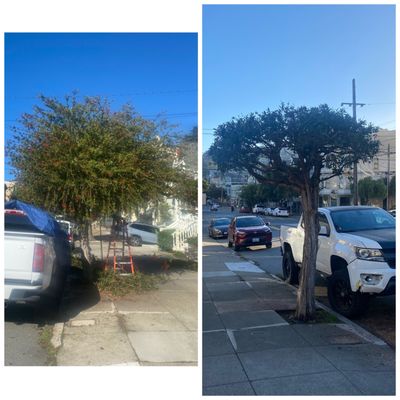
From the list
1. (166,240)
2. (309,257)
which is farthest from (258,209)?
(166,240)

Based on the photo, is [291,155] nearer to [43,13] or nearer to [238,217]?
[238,217]

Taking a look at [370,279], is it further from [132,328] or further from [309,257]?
[132,328]

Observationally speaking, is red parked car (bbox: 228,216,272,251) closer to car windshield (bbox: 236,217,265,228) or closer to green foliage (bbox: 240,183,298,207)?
car windshield (bbox: 236,217,265,228)

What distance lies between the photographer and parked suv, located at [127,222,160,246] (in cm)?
617

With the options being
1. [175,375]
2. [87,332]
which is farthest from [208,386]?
[87,332]

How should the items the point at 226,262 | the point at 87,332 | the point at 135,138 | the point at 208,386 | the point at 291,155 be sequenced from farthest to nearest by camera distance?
the point at 226,262, the point at 135,138, the point at 291,155, the point at 87,332, the point at 208,386

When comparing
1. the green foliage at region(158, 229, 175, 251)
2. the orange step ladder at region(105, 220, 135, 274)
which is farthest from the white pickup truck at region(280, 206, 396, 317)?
the orange step ladder at region(105, 220, 135, 274)

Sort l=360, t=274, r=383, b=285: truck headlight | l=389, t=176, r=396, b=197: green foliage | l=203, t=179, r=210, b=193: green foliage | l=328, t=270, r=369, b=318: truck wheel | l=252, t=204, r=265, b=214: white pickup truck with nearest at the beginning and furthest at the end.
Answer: l=389, t=176, r=396, b=197: green foliage → l=203, t=179, r=210, b=193: green foliage → l=360, t=274, r=383, b=285: truck headlight → l=328, t=270, r=369, b=318: truck wheel → l=252, t=204, r=265, b=214: white pickup truck

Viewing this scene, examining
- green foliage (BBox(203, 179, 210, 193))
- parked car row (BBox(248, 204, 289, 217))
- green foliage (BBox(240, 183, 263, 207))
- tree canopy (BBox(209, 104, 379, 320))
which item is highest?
tree canopy (BBox(209, 104, 379, 320))

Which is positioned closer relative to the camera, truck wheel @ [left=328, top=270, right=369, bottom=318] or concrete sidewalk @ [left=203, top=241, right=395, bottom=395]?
concrete sidewalk @ [left=203, top=241, right=395, bottom=395]

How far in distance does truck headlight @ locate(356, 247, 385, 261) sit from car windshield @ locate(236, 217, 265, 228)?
137cm

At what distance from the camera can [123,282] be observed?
562 centimetres

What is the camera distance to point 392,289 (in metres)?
5.00

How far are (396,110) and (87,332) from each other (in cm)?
331
